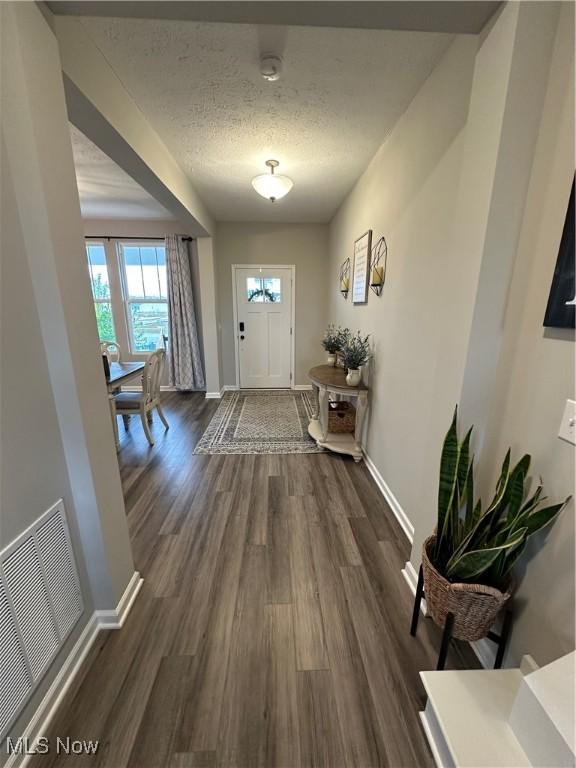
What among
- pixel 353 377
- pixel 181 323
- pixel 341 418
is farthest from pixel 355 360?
pixel 181 323

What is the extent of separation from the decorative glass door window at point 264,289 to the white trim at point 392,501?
290 centimetres

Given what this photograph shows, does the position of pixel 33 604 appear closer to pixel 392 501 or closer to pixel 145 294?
pixel 392 501

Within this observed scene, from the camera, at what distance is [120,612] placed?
131cm

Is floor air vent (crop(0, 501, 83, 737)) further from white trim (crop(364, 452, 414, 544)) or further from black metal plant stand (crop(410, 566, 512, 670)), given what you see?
white trim (crop(364, 452, 414, 544))

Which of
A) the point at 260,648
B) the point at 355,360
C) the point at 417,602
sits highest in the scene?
the point at 355,360

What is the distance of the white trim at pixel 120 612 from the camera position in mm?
1278

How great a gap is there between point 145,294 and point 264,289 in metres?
1.91

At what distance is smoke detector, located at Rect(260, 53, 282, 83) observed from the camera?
139 centimetres

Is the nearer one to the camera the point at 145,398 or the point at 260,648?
the point at 260,648

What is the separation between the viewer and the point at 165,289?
465 centimetres

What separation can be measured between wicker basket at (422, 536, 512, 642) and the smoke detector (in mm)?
2289

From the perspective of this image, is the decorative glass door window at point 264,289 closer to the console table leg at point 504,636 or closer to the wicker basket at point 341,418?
the wicker basket at point 341,418

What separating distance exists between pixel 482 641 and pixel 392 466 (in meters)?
1.02

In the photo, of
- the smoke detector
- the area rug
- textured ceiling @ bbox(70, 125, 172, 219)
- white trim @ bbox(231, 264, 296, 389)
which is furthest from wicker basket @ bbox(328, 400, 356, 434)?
textured ceiling @ bbox(70, 125, 172, 219)
